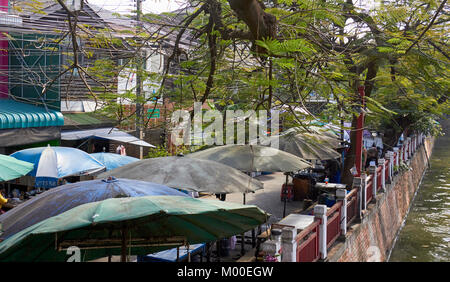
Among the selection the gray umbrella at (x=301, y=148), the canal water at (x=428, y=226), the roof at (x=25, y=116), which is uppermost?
the roof at (x=25, y=116)

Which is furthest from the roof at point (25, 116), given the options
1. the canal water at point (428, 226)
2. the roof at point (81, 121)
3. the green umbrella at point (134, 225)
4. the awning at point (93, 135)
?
the canal water at point (428, 226)

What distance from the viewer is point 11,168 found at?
874 cm

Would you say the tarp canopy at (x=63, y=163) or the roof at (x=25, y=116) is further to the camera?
the roof at (x=25, y=116)

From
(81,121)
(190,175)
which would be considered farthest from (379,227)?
(81,121)

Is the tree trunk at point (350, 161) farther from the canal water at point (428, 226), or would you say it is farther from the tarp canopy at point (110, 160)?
the tarp canopy at point (110, 160)

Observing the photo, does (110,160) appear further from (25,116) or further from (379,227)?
(379,227)

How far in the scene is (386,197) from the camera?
16219 millimetres

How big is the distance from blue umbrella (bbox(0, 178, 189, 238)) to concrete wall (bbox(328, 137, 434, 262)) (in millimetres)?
5031

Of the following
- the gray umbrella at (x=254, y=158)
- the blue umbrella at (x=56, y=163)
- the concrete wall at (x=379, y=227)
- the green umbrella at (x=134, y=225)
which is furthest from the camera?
the concrete wall at (x=379, y=227)

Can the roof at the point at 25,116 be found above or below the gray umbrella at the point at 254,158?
above

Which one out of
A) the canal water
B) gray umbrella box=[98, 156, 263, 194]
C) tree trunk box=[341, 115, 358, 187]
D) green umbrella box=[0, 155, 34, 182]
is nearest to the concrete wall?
the canal water

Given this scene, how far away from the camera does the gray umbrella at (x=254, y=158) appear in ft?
27.3

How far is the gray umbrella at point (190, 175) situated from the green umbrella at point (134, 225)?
216cm
